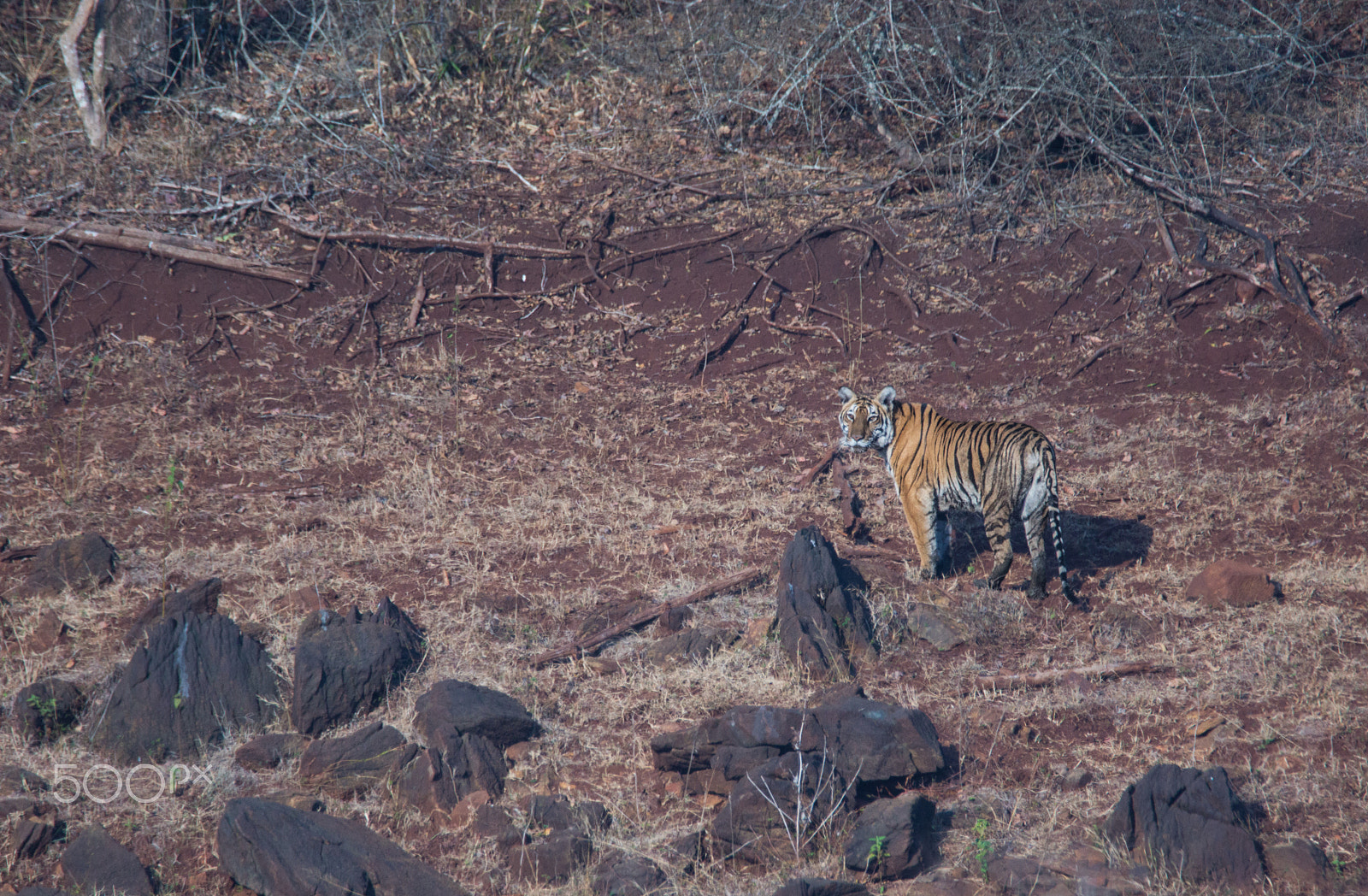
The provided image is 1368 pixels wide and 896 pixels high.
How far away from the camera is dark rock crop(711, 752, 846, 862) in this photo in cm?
398

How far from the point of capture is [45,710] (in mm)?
4938

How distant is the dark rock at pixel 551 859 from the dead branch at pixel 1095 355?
7707 millimetres

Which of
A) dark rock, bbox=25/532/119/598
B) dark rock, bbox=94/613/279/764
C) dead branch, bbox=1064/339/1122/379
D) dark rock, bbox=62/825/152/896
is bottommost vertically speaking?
dark rock, bbox=25/532/119/598

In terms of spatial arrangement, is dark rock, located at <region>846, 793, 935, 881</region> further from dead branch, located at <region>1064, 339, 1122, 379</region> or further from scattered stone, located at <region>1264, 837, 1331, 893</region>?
dead branch, located at <region>1064, 339, 1122, 379</region>

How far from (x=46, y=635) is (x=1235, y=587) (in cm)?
729

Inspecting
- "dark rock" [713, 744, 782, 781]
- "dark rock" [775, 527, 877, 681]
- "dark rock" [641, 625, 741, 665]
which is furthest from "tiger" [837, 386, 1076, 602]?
"dark rock" [713, 744, 782, 781]

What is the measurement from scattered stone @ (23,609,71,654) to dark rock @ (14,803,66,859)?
5.98ft

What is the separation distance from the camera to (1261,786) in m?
4.23

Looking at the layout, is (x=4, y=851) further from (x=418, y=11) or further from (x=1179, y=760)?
(x=418, y=11)

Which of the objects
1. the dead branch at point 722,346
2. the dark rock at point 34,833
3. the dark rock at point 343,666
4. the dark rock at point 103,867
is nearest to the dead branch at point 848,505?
the dead branch at point 722,346

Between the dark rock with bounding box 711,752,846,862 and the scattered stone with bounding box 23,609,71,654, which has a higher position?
the dark rock with bounding box 711,752,846,862

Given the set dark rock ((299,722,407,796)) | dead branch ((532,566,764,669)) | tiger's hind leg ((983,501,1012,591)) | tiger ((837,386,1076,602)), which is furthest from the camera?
tiger's hind leg ((983,501,1012,591))

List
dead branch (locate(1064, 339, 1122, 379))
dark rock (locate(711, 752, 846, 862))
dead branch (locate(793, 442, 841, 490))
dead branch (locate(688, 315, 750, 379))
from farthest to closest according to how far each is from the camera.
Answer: dead branch (locate(688, 315, 750, 379))
dead branch (locate(1064, 339, 1122, 379))
dead branch (locate(793, 442, 841, 490))
dark rock (locate(711, 752, 846, 862))

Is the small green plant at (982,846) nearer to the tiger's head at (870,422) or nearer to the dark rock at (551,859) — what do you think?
the dark rock at (551,859)
